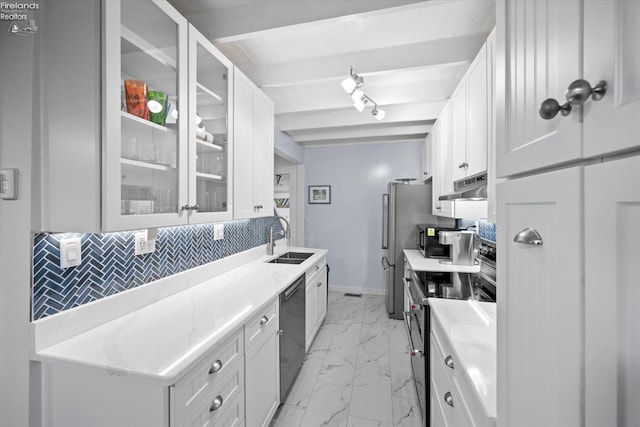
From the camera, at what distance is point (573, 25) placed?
43cm

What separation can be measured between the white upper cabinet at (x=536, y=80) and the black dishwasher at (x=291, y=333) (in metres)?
1.62

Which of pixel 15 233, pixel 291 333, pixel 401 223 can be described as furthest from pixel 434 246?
pixel 15 233

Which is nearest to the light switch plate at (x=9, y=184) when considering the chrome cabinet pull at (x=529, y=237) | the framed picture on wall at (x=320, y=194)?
the chrome cabinet pull at (x=529, y=237)

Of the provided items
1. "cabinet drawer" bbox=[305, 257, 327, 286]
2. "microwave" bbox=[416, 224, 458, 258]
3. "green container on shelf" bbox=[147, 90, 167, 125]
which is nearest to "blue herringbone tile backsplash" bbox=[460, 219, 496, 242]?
"microwave" bbox=[416, 224, 458, 258]

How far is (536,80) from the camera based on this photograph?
54 centimetres

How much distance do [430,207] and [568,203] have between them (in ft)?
11.0

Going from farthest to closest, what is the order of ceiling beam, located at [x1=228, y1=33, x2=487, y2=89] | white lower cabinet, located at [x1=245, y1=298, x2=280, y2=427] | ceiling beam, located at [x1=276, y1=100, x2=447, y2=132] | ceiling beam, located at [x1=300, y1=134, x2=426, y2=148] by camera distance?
ceiling beam, located at [x1=300, y1=134, x2=426, y2=148], ceiling beam, located at [x1=276, y1=100, x2=447, y2=132], ceiling beam, located at [x1=228, y1=33, x2=487, y2=89], white lower cabinet, located at [x1=245, y1=298, x2=280, y2=427]

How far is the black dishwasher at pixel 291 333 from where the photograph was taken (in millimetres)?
1927

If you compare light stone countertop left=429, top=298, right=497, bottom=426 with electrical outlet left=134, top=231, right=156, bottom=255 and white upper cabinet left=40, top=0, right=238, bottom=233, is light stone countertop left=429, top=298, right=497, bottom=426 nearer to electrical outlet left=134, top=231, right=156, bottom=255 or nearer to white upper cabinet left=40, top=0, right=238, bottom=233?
white upper cabinet left=40, top=0, right=238, bottom=233

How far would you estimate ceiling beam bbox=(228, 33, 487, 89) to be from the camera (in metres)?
2.04

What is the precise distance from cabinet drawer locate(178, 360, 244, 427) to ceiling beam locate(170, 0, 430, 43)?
1941 millimetres

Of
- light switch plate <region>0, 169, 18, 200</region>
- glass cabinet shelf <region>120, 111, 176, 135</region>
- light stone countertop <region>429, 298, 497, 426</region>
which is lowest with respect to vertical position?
light stone countertop <region>429, 298, 497, 426</region>

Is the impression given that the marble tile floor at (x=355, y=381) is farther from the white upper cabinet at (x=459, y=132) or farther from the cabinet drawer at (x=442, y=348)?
the white upper cabinet at (x=459, y=132)

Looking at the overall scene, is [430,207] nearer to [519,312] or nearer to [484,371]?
[484,371]
